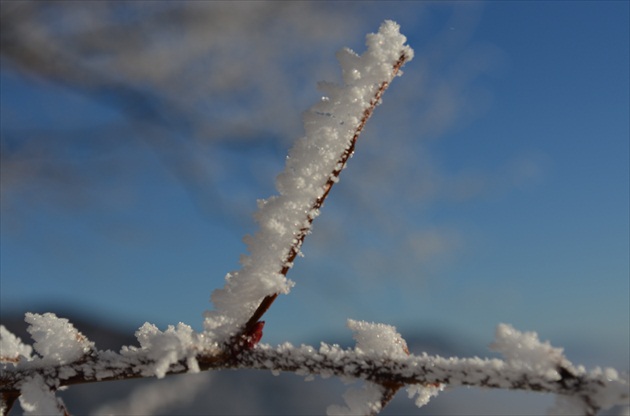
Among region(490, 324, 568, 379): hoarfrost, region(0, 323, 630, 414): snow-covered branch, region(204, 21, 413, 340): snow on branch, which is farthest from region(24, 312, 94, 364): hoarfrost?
region(490, 324, 568, 379): hoarfrost

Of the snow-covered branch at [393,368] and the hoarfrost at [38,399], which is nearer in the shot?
the snow-covered branch at [393,368]

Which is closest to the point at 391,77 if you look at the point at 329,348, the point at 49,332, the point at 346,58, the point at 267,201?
the point at 346,58

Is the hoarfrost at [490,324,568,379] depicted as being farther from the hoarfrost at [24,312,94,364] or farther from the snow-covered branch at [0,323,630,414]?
the hoarfrost at [24,312,94,364]

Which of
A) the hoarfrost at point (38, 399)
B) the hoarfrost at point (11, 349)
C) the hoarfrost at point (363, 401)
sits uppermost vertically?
the hoarfrost at point (363, 401)

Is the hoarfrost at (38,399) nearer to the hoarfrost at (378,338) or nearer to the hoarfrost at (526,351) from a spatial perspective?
the hoarfrost at (378,338)

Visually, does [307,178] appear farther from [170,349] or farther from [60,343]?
[60,343]

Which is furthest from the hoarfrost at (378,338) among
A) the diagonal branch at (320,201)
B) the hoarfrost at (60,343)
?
the hoarfrost at (60,343)

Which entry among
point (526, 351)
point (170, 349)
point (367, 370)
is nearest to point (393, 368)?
point (367, 370)
